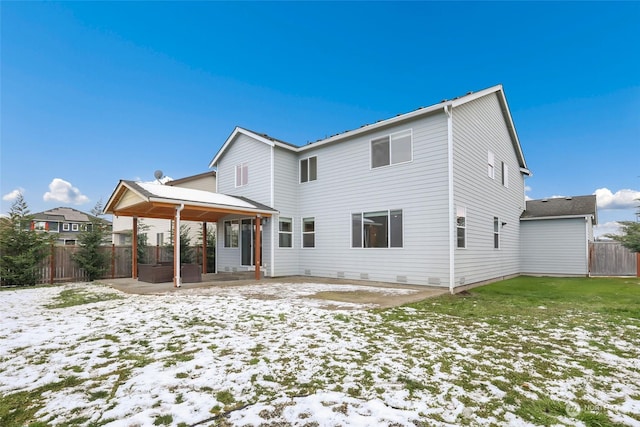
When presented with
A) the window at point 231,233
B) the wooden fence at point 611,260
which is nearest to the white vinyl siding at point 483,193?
the wooden fence at point 611,260

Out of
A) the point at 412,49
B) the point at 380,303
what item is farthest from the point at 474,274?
the point at 412,49

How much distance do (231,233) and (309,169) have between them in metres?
4.90

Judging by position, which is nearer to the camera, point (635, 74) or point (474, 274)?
point (474, 274)

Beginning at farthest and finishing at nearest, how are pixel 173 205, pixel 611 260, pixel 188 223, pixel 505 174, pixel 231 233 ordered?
pixel 188 223 → pixel 231 233 → pixel 611 260 → pixel 505 174 → pixel 173 205

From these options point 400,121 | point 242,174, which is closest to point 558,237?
point 400,121

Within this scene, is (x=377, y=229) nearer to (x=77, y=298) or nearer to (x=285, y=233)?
(x=285, y=233)

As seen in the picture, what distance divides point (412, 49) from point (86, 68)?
52.6 feet

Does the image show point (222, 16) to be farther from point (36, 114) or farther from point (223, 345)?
point (223, 345)

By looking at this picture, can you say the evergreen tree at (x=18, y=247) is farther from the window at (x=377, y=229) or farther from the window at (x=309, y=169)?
the window at (x=377, y=229)

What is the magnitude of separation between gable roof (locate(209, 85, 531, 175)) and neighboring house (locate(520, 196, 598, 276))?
8.97 feet

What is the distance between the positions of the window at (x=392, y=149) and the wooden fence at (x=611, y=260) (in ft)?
35.3

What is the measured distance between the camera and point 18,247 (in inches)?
445

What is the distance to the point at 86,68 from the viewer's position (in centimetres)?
1441

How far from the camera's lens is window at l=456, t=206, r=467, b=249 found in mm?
9791
